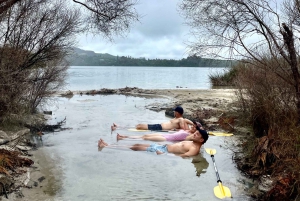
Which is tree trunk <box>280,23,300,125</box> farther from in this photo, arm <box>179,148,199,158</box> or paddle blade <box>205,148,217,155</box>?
arm <box>179,148,199,158</box>

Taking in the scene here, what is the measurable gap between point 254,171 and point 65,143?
605cm

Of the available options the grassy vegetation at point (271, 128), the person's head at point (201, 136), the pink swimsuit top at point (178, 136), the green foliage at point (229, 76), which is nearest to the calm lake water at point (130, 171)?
the person's head at point (201, 136)

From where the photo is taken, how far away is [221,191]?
690cm

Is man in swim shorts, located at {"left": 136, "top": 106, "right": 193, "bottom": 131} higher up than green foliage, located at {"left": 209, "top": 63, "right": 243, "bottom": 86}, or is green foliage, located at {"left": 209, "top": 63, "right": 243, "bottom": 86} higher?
green foliage, located at {"left": 209, "top": 63, "right": 243, "bottom": 86}

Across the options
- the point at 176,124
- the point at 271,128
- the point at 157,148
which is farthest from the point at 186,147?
the point at 271,128

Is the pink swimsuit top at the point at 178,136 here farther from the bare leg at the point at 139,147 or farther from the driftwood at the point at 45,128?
the driftwood at the point at 45,128

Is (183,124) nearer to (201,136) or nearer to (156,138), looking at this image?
(156,138)

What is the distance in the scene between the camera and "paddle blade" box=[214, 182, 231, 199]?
6731 mm

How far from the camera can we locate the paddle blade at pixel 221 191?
22.1 ft

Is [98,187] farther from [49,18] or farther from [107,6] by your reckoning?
[49,18]

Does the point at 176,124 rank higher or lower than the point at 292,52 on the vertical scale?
lower

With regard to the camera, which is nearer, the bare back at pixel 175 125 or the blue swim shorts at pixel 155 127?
the bare back at pixel 175 125

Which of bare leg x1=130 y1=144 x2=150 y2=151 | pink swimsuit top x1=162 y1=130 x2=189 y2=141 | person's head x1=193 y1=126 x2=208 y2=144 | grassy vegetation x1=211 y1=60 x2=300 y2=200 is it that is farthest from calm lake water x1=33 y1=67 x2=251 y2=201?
pink swimsuit top x1=162 y1=130 x2=189 y2=141

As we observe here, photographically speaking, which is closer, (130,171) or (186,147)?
(130,171)
